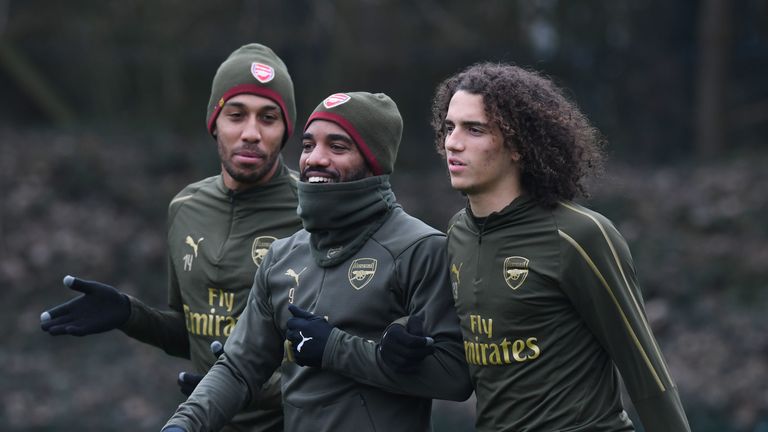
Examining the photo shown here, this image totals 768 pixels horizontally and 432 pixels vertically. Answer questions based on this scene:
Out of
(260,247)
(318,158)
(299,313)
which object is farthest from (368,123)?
(260,247)

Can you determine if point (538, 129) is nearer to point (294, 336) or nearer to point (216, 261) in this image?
point (294, 336)

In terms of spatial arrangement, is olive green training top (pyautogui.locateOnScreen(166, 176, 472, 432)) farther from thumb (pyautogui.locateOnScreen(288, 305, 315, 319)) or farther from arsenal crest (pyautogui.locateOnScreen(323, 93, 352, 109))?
arsenal crest (pyautogui.locateOnScreen(323, 93, 352, 109))

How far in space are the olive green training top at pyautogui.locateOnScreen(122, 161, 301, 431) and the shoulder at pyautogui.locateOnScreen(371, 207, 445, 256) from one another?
78 cm

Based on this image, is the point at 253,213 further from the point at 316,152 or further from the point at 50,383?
the point at 50,383

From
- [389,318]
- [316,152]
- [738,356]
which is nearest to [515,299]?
[389,318]

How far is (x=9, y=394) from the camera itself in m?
11.3

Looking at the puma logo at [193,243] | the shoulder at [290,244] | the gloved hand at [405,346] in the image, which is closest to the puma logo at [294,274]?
the shoulder at [290,244]

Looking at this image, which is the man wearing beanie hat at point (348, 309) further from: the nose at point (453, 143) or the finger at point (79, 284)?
the finger at point (79, 284)

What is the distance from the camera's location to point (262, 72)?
18.3ft

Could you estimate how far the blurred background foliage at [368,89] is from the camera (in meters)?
13.9

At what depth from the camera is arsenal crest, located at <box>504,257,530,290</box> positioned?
14.1 feet

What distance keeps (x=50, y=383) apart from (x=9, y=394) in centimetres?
44

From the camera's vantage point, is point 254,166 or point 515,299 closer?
point 515,299

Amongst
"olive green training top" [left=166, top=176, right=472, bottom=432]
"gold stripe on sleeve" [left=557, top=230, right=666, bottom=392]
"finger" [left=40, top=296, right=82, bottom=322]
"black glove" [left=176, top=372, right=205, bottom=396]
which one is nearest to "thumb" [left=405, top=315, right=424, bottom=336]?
"olive green training top" [left=166, top=176, right=472, bottom=432]
